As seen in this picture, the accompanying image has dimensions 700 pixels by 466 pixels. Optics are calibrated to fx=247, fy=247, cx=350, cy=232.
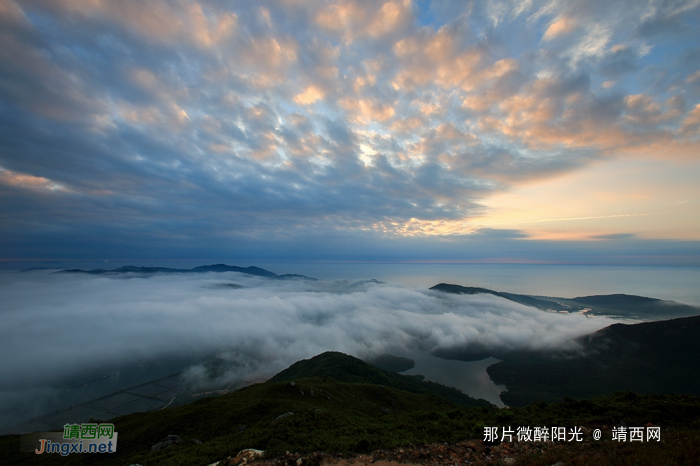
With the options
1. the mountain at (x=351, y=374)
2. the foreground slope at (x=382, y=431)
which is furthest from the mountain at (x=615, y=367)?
the foreground slope at (x=382, y=431)

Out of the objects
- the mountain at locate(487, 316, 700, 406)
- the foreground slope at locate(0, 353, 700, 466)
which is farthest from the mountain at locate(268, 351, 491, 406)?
the foreground slope at locate(0, 353, 700, 466)

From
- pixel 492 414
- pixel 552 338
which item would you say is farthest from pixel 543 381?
pixel 492 414

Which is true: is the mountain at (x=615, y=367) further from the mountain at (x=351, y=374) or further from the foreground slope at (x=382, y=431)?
the foreground slope at (x=382, y=431)

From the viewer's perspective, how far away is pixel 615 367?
13762 cm

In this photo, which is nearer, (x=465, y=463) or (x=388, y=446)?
(x=465, y=463)

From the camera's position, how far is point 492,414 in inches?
870

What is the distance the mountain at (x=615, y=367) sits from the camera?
119188 millimetres

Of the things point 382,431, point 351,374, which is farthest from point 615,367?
point 382,431

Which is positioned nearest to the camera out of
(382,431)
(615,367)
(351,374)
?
(382,431)

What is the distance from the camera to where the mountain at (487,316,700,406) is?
11919 centimetres

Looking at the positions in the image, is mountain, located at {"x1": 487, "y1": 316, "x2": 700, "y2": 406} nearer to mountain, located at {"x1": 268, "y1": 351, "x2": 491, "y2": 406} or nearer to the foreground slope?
mountain, located at {"x1": 268, "y1": 351, "x2": 491, "y2": 406}

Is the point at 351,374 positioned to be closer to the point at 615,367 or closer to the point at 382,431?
the point at 382,431

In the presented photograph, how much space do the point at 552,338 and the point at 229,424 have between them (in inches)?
9846

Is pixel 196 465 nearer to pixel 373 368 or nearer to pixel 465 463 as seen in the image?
pixel 465 463
